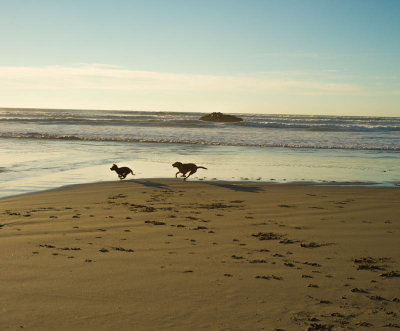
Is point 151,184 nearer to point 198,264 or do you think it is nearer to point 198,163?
point 198,163

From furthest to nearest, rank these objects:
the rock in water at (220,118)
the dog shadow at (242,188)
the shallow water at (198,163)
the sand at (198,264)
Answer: the rock in water at (220,118), the shallow water at (198,163), the dog shadow at (242,188), the sand at (198,264)

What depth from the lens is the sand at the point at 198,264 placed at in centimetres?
Answer: 377

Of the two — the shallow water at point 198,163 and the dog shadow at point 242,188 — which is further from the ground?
the shallow water at point 198,163

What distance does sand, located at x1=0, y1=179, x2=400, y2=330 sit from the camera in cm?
377

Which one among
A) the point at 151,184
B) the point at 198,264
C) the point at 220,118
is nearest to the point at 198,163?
the point at 151,184

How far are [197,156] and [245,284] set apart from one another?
1467 cm

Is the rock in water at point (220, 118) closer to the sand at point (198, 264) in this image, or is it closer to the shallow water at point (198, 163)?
the shallow water at point (198, 163)

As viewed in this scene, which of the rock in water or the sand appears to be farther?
the rock in water

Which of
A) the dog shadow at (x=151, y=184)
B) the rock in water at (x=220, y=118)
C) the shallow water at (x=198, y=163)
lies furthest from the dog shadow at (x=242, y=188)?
the rock in water at (x=220, y=118)

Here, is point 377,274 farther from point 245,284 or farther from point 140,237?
point 140,237

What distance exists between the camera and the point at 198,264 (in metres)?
5.14

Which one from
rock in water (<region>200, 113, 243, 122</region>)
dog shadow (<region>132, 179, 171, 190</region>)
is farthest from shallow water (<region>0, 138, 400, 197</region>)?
rock in water (<region>200, 113, 243, 122</region>)

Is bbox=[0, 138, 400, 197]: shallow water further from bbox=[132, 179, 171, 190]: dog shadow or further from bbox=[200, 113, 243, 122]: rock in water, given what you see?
bbox=[200, 113, 243, 122]: rock in water

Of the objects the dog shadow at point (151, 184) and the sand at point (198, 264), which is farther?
the dog shadow at point (151, 184)
